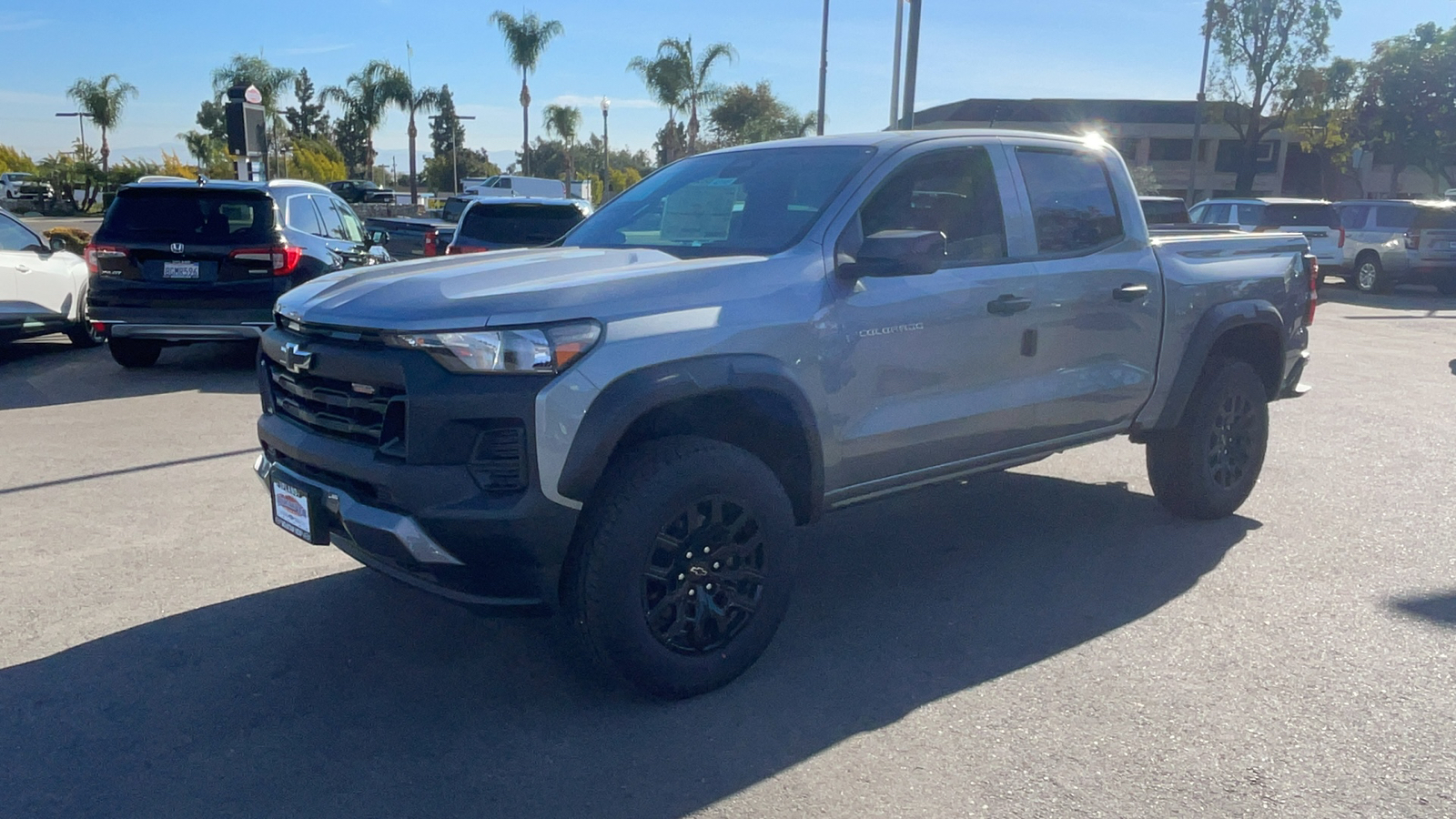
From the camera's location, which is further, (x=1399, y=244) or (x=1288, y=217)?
(x=1288, y=217)

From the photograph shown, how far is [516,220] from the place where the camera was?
39.2 feet

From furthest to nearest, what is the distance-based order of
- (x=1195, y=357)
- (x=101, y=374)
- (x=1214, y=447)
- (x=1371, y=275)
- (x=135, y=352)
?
(x=1371, y=275) < (x=135, y=352) < (x=101, y=374) < (x=1214, y=447) < (x=1195, y=357)

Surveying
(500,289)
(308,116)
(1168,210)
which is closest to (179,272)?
(500,289)

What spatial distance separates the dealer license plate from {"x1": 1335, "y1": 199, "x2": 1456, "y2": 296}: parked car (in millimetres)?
22250

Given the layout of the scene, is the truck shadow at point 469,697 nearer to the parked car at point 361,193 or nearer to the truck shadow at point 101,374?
the truck shadow at point 101,374

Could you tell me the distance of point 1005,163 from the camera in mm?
4906

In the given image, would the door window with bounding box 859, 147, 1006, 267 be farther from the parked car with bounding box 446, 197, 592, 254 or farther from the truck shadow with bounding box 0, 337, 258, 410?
the parked car with bounding box 446, 197, 592, 254

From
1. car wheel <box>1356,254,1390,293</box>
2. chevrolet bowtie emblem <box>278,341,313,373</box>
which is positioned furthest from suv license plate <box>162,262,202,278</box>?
car wheel <box>1356,254,1390,293</box>

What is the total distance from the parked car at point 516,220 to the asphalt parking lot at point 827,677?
575 cm

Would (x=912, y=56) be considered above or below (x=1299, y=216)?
above

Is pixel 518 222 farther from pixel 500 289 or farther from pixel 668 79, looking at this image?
pixel 668 79

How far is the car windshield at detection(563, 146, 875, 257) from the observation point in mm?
4332

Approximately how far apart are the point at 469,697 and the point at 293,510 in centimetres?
84

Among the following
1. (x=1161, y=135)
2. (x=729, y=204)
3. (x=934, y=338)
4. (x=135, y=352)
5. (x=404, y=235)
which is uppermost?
(x=1161, y=135)
